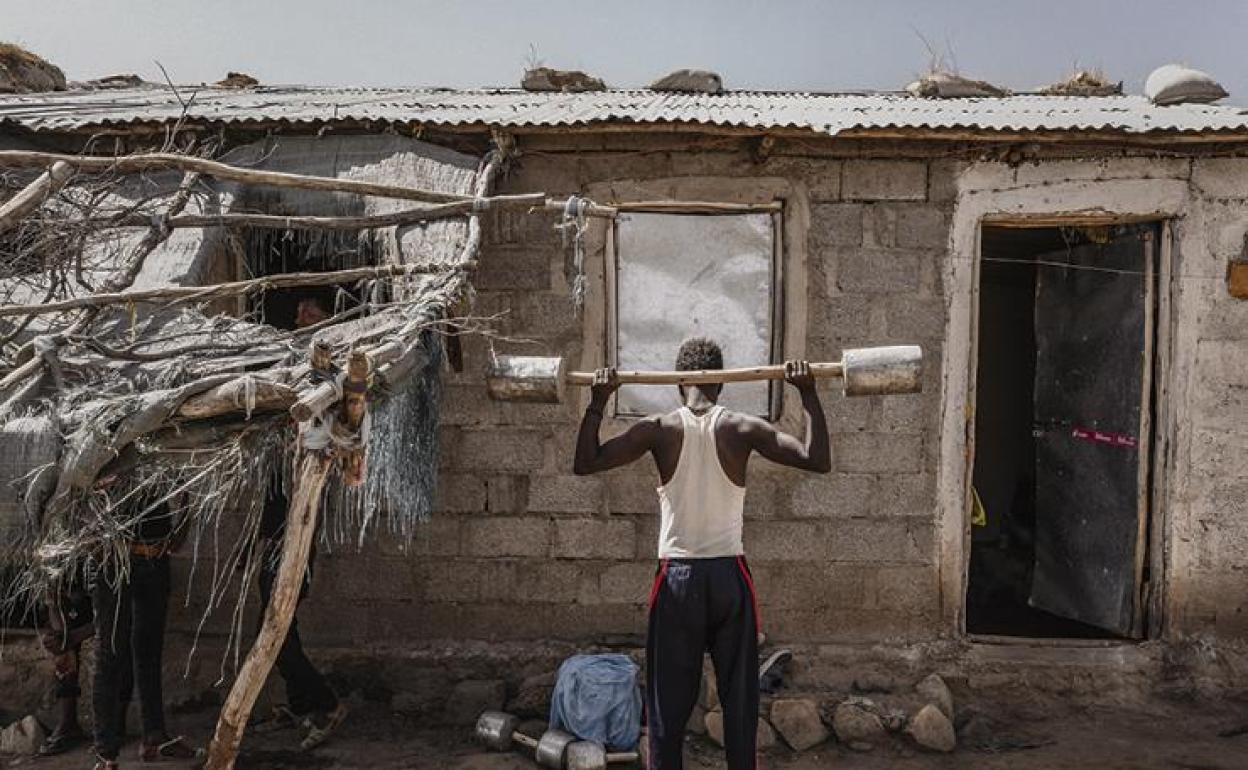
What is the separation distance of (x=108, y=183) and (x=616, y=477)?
2.73 metres

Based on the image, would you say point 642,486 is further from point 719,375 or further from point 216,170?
point 216,170

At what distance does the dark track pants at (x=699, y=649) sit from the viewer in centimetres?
356

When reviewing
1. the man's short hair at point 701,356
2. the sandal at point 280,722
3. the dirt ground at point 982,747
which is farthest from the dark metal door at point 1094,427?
the sandal at point 280,722

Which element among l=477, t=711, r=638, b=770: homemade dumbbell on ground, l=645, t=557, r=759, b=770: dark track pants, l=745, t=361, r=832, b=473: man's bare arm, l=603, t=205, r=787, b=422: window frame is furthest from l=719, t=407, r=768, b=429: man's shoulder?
l=477, t=711, r=638, b=770: homemade dumbbell on ground

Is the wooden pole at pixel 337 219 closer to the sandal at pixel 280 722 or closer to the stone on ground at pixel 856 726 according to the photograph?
the sandal at pixel 280 722

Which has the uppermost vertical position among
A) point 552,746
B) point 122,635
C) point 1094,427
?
point 1094,427

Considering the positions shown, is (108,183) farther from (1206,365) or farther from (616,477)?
(1206,365)

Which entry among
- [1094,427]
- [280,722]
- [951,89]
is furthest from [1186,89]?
[280,722]

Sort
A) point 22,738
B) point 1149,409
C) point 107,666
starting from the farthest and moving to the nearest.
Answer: point 1149,409, point 22,738, point 107,666

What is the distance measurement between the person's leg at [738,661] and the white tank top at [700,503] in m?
0.08

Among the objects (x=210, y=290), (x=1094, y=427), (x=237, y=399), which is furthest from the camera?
(x=1094, y=427)

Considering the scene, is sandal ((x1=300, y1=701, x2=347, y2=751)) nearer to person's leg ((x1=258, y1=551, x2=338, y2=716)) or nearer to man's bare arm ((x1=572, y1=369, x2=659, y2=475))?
person's leg ((x1=258, y1=551, x2=338, y2=716))

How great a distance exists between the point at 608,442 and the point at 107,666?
7.94 feet

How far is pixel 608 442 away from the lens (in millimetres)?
3658
